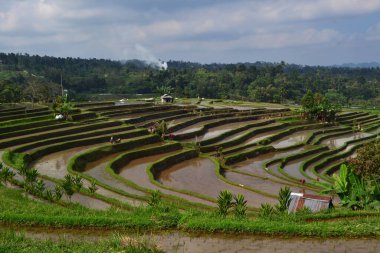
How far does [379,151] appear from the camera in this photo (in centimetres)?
1580

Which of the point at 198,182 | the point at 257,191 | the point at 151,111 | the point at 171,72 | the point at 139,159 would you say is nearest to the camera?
the point at 257,191

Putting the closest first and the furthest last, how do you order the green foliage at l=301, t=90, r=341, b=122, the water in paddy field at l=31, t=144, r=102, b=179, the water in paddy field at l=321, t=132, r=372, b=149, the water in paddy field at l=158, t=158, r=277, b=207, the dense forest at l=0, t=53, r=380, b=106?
the water in paddy field at l=158, t=158, r=277, b=207 → the water in paddy field at l=31, t=144, r=102, b=179 → the water in paddy field at l=321, t=132, r=372, b=149 → the green foliage at l=301, t=90, r=341, b=122 → the dense forest at l=0, t=53, r=380, b=106

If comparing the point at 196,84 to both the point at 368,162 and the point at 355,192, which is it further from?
the point at 355,192

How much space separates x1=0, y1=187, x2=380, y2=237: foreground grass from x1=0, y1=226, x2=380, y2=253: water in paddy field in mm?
169

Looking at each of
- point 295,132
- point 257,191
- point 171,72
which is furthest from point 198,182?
point 171,72

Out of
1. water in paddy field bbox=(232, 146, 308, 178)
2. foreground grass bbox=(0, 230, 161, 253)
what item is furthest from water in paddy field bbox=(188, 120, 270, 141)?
foreground grass bbox=(0, 230, 161, 253)

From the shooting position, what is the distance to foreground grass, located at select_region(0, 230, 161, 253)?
7.24 m

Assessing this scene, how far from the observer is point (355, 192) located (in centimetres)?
1209

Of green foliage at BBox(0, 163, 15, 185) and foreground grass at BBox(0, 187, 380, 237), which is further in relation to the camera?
green foliage at BBox(0, 163, 15, 185)

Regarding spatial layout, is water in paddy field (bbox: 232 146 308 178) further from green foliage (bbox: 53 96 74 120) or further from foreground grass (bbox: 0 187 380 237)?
green foliage (bbox: 53 96 74 120)

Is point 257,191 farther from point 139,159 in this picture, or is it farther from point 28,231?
point 28,231

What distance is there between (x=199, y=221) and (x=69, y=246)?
280 cm

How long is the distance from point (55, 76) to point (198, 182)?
79105 millimetres

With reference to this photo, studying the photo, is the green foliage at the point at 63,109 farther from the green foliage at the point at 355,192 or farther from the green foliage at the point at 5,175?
the green foliage at the point at 355,192
